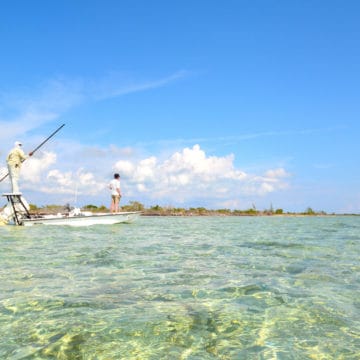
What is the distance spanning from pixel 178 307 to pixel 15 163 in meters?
21.0

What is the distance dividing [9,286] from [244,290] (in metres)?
4.61

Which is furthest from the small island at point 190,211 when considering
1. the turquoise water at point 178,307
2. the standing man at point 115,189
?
the turquoise water at point 178,307

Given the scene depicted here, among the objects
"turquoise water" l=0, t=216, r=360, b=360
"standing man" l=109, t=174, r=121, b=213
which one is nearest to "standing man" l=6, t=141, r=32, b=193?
"standing man" l=109, t=174, r=121, b=213

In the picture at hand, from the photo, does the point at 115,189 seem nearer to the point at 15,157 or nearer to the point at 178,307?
the point at 15,157

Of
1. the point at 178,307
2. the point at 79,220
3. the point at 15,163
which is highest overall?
the point at 15,163

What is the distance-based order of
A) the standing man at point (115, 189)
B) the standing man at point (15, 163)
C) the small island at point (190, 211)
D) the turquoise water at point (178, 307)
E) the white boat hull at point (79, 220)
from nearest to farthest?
the turquoise water at point (178, 307), the white boat hull at point (79, 220), the standing man at point (15, 163), the standing man at point (115, 189), the small island at point (190, 211)

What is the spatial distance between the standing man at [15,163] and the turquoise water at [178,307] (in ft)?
Answer: 44.8

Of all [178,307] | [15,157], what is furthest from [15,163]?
[178,307]

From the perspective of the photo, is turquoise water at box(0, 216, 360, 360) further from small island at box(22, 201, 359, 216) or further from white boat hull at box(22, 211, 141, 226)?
small island at box(22, 201, 359, 216)

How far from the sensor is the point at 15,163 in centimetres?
2450

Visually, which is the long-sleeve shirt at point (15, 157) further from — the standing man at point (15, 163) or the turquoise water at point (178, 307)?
the turquoise water at point (178, 307)

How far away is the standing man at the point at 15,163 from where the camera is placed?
24.4m

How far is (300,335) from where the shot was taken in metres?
5.24

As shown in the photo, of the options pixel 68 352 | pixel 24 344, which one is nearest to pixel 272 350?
pixel 68 352
